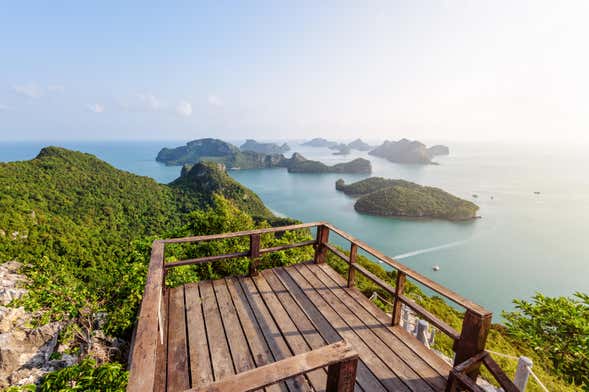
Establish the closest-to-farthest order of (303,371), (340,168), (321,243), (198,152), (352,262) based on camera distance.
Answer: (303,371) → (352,262) → (321,243) → (340,168) → (198,152)

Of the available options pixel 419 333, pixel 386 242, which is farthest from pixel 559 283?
pixel 419 333

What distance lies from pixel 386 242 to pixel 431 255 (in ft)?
27.4

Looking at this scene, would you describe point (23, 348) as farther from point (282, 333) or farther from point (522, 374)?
point (522, 374)

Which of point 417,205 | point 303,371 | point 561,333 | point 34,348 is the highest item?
point 303,371

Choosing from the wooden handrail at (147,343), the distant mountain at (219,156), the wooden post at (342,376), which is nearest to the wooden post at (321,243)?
the wooden handrail at (147,343)

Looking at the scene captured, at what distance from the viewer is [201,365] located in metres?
2.51

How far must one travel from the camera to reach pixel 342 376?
4.68ft

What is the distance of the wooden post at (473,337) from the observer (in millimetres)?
2221

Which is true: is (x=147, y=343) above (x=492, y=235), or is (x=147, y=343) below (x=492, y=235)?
above

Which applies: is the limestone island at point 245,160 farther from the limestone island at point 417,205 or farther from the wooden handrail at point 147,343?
the wooden handrail at point 147,343

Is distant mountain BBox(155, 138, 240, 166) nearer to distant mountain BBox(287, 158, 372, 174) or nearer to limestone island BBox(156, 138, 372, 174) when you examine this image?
limestone island BBox(156, 138, 372, 174)

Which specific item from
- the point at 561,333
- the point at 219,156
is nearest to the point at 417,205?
the point at 561,333

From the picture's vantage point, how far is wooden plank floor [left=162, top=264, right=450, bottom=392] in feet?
8.05

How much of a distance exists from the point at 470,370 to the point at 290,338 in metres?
1.71
